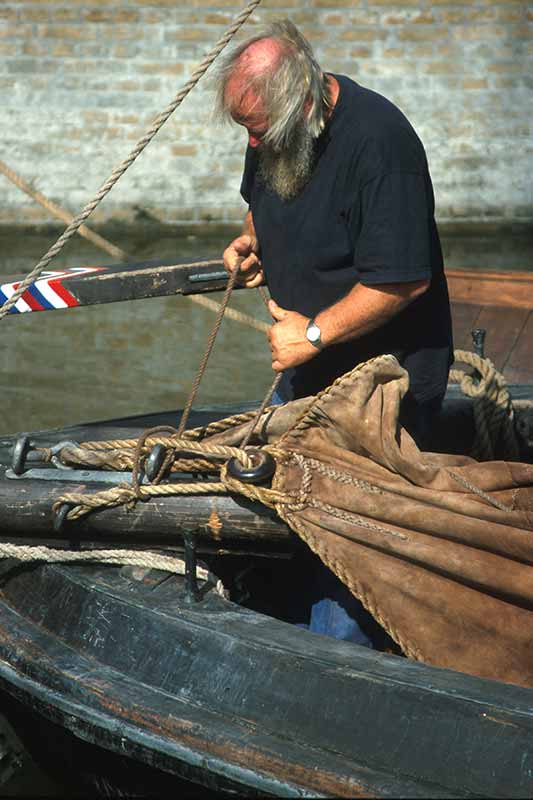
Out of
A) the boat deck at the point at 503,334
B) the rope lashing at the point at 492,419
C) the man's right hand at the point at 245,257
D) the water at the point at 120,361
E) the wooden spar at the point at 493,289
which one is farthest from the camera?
the water at the point at 120,361

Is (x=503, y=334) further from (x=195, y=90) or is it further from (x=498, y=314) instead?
(x=195, y=90)

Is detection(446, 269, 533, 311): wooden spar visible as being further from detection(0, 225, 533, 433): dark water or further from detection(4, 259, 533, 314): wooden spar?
detection(4, 259, 533, 314): wooden spar

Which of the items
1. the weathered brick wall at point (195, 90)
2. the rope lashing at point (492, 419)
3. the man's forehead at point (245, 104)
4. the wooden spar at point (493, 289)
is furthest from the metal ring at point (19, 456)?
the weathered brick wall at point (195, 90)

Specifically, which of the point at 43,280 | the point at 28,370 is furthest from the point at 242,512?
the point at 28,370

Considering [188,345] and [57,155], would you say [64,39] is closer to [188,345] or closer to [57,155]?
[57,155]

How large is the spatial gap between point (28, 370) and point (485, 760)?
19.5 ft

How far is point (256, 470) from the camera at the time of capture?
2590 millimetres

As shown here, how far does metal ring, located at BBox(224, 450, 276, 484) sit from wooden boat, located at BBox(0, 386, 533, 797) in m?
0.10

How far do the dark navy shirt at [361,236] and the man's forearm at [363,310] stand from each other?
4 centimetres

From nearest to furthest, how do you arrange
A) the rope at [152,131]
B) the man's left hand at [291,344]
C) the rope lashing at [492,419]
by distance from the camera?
the rope at [152,131]
the man's left hand at [291,344]
the rope lashing at [492,419]

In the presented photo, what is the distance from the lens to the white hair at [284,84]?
2.65 m

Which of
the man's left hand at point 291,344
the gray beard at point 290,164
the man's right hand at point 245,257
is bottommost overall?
the man's left hand at point 291,344

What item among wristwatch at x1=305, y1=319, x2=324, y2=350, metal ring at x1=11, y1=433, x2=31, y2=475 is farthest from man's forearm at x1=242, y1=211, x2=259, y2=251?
metal ring at x1=11, y1=433, x2=31, y2=475

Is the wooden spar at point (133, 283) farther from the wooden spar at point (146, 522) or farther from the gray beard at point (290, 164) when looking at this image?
the wooden spar at point (146, 522)
